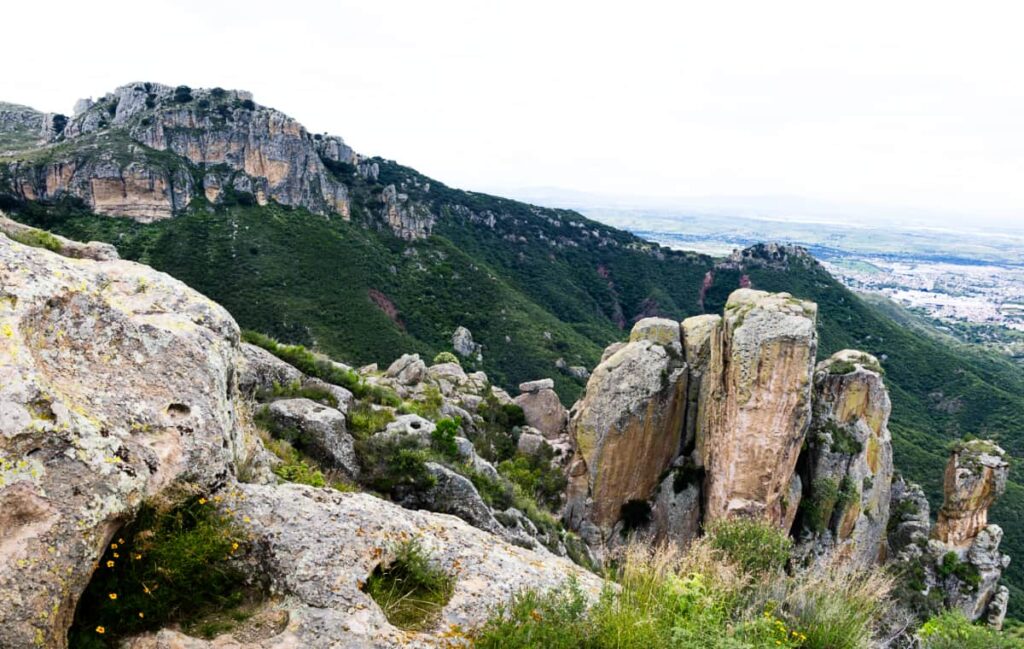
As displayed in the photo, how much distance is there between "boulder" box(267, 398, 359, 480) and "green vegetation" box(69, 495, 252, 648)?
5.86 meters

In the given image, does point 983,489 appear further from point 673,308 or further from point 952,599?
point 673,308

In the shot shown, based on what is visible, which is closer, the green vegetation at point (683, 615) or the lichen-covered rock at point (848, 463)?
the green vegetation at point (683, 615)

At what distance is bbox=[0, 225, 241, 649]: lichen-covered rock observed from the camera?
3645 millimetres

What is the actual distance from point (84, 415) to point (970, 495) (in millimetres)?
34165

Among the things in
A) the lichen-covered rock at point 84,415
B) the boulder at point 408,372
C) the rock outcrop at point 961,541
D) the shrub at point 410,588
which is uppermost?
the lichen-covered rock at point 84,415

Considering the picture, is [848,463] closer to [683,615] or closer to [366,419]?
[366,419]

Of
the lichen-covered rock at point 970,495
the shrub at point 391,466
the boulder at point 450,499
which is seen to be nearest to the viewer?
the boulder at point 450,499

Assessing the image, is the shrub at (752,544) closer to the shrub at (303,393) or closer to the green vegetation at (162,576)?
the green vegetation at (162,576)

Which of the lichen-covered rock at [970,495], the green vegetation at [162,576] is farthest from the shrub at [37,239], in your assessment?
the lichen-covered rock at [970,495]

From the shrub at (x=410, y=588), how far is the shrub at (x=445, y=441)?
25.6 ft

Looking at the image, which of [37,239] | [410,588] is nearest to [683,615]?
[410,588]

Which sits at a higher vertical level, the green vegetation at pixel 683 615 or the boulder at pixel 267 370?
the green vegetation at pixel 683 615

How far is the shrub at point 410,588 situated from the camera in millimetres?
5078

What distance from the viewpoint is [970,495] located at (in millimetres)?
25359
